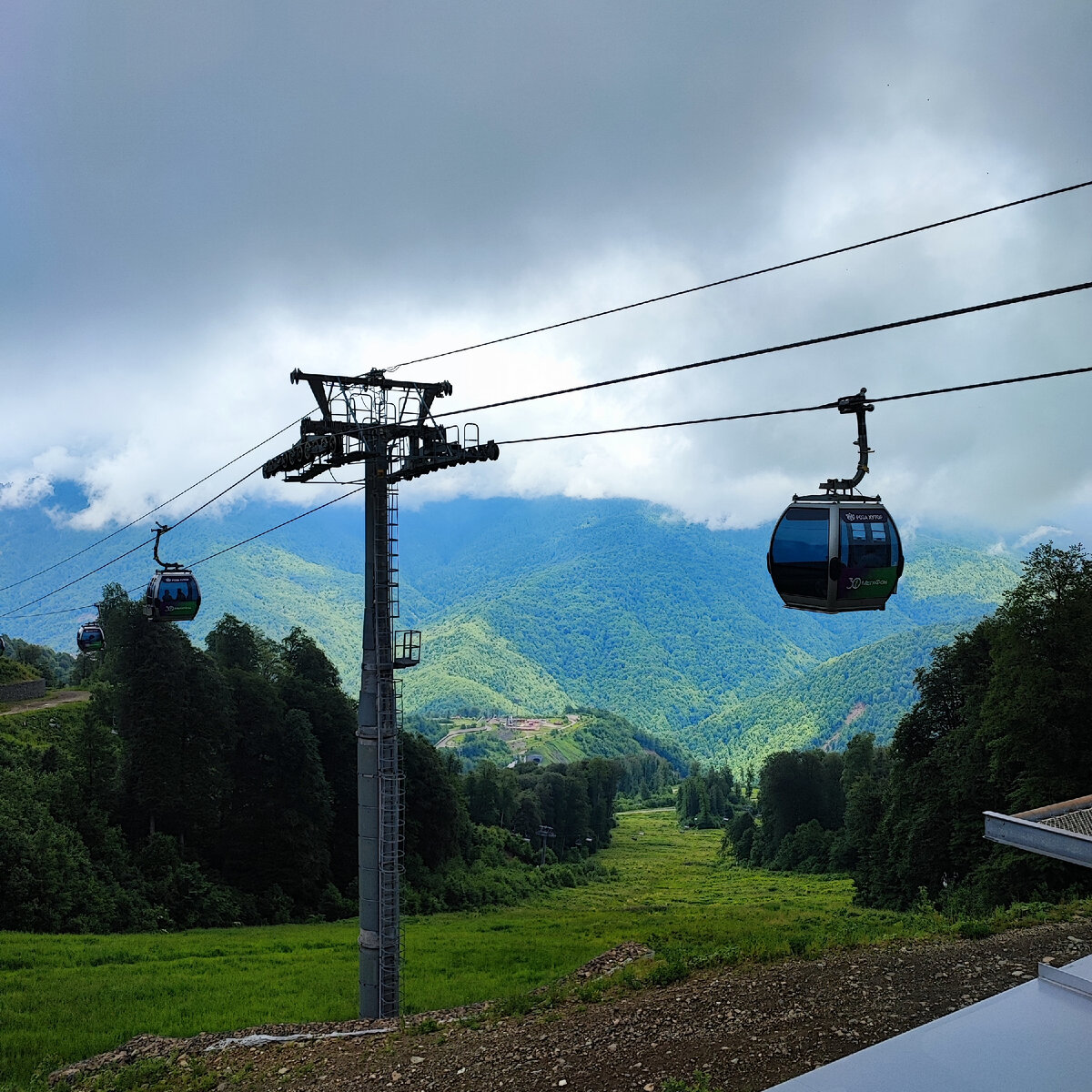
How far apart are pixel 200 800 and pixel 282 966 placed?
57.0 ft

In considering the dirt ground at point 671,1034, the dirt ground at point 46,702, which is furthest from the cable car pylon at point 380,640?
the dirt ground at point 46,702

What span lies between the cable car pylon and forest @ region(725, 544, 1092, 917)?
41.4ft

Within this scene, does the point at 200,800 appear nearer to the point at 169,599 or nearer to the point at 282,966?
the point at 282,966

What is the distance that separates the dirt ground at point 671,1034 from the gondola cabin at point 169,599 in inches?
312

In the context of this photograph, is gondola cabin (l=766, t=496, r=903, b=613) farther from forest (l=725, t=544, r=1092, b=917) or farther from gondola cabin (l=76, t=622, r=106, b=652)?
gondola cabin (l=76, t=622, r=106, b=652)

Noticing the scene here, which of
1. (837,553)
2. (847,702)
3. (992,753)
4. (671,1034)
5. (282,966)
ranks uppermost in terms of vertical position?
(837,553)

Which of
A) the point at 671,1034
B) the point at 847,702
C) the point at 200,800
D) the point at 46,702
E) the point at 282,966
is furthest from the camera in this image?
the point at 847,702

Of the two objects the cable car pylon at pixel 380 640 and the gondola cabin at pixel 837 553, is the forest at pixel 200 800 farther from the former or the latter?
the gondola cabin at pixel 837 553

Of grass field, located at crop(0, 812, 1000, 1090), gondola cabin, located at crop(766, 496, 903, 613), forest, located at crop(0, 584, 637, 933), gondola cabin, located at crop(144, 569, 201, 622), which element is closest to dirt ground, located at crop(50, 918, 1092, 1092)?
grass field, located at crop(0, 812, 1000, 1090)

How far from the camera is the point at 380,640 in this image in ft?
41.6

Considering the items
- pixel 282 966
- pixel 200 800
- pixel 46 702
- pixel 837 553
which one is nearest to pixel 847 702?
pixel 46 702

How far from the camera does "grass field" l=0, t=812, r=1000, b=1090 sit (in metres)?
13.1

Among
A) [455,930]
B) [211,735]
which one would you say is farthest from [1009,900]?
[211,735]

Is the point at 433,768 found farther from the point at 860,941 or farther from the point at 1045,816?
the point at 1045,816
